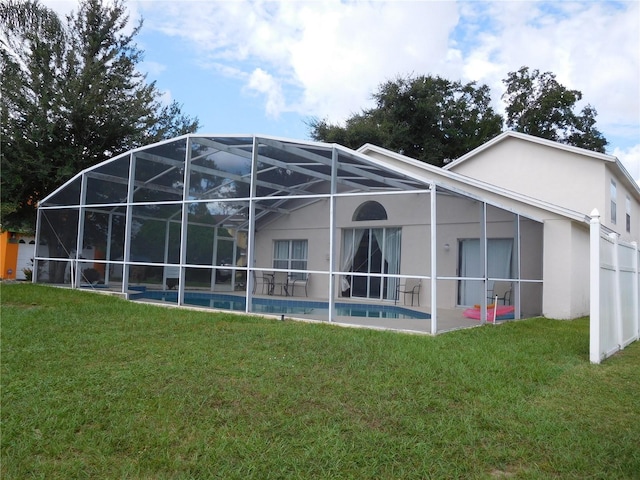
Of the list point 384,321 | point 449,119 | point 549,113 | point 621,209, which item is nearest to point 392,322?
point 384,321

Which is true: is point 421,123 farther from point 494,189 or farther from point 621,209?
point 494,189

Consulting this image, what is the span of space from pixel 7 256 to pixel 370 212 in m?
14.5

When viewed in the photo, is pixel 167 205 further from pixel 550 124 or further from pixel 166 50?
pixel 550 124

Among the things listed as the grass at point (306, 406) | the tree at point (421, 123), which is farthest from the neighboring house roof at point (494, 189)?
the tree at point (421, 123)

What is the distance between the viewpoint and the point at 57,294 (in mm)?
11516

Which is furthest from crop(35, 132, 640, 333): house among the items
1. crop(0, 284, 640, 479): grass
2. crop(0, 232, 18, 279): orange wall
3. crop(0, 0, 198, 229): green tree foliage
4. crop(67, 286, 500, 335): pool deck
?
crop(0, 232, 18, 279): orange wall

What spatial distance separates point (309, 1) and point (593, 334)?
28.1 feet

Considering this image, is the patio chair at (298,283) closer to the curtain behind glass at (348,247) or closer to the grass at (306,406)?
the curtain behind glass at (348,247)

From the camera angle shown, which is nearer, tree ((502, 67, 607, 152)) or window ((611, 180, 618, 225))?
window ((611, 180, 618, 225))

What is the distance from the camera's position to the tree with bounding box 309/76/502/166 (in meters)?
26.0

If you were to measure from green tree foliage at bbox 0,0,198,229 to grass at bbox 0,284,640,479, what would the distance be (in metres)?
10.2

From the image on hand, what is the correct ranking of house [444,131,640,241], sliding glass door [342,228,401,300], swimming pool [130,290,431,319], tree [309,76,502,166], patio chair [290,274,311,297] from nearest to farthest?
swimming pool [130,290,431,319] < sliding glass door [342,228,401,300] < house [444,131,640,241] < patio chair [290,274,311,297] < tree [309,76,502,166]

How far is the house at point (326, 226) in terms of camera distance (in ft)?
33.5

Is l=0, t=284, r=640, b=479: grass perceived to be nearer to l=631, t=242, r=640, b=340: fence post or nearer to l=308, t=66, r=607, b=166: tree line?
l=631, t=242, r=640, b=340: fence post
